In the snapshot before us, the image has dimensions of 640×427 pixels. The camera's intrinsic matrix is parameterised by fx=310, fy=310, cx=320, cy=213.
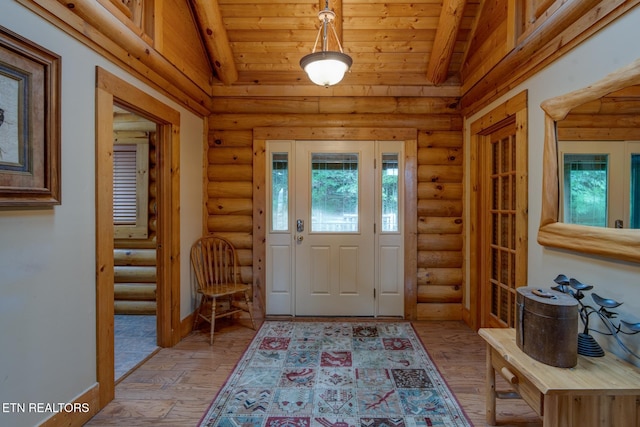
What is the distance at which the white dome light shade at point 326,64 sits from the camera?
7.11 ft

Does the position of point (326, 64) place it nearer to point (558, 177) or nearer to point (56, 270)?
point (558, 177)

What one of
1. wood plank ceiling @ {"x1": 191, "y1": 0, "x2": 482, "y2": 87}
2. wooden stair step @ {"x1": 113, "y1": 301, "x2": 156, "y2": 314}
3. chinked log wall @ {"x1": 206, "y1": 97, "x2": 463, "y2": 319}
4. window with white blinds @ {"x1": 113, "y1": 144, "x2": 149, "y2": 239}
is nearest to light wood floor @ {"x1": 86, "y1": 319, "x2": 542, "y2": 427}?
chinked log wall @ {"x1": 206, "y1": 97, "x2": 463, "y2": 319}

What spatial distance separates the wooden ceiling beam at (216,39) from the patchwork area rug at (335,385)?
9.45ft

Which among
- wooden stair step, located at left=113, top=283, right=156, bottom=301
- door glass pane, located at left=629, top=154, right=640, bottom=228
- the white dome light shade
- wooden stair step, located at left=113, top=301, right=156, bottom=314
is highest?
the white dome light shade

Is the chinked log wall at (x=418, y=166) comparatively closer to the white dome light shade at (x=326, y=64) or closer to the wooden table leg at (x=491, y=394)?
the white dome light shade at (x=326, y=64)

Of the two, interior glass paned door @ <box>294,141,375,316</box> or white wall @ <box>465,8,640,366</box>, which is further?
interior glass paned door @ <box>294,141,375,316</box>

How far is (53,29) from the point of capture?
66.3 inches

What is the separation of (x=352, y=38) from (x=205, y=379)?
3.48m

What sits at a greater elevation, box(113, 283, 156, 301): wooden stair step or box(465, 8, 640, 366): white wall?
box(465, 8, 640, 366): white wall

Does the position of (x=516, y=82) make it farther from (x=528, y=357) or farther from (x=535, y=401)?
(x=535, y=401)

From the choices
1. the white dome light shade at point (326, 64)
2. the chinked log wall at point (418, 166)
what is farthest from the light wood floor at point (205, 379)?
the white dome light shade at point (326, 64)

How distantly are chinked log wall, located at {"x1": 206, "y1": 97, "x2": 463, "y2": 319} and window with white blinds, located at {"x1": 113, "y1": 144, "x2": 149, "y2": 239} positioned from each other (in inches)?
32.2

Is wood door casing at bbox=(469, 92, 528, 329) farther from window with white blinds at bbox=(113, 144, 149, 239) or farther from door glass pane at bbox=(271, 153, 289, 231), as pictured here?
window with white blinds at bbox=(113, 144, 149, 239)

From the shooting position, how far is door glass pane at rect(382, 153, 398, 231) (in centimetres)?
368
